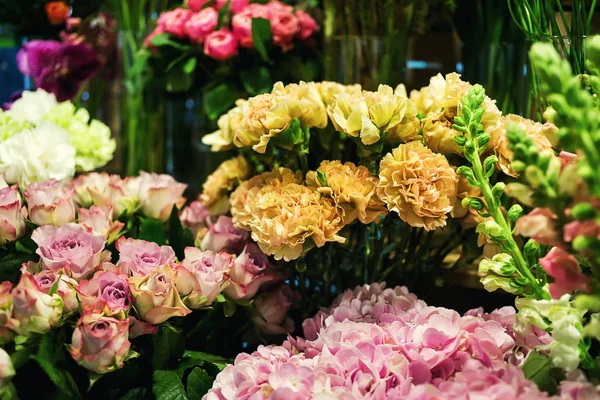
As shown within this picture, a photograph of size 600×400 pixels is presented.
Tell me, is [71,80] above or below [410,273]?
above

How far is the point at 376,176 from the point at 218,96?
41 cm

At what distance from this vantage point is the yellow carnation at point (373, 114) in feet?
2.40

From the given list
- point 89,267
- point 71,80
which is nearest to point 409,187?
point 89,267

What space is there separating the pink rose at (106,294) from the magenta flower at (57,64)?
672 millimetres

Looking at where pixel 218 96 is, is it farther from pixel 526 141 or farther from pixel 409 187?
pixel 526 141

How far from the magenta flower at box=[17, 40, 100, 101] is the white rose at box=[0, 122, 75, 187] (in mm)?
360

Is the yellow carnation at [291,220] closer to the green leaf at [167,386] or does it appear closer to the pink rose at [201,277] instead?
the pink rose at [201,277]

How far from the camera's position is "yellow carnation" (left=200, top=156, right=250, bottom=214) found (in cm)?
91

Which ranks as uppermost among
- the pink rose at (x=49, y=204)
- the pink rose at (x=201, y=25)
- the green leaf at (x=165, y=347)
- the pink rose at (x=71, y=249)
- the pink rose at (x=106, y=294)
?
the pink rose at (x=201, y=25)

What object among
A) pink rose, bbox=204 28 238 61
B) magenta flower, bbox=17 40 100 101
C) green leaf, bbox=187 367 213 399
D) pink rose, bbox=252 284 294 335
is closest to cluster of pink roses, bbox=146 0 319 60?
pink rose, bbox=204 28 238 61

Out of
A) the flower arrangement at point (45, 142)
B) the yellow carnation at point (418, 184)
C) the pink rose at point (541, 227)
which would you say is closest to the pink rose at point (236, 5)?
the flower arrangement at point (45, 142)

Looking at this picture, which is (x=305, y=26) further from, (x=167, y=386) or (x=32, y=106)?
(x=167, y=386)

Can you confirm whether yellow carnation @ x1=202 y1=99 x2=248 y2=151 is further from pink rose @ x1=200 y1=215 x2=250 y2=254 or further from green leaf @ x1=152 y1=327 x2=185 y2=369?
green leaf @ x1=152 y1=327 x2=185 y2=369

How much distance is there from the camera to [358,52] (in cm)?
Answer: 104
